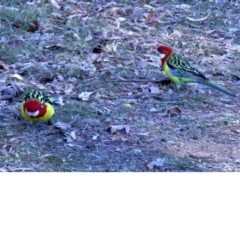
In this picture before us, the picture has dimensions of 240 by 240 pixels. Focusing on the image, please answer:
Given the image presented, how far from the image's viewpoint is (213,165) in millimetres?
4828

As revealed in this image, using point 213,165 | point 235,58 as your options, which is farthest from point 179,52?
point 213,165

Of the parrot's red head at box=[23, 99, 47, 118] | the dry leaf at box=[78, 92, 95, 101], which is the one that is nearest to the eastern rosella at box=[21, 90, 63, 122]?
the parrot's red head at box=[23, 99, 47, 118]

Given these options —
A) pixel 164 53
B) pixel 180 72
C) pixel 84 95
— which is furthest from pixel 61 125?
pixel 164 53

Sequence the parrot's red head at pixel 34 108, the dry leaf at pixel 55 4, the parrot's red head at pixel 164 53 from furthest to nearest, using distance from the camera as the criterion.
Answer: the dry leaf at pixel 55 4 < the parrot's red head at pixel 164 53 < the parrot's red head at pixel 34 108

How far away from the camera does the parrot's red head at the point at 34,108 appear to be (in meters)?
5.18

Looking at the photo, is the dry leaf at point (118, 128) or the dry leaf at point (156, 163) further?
the dry leaf at point (118, 128)

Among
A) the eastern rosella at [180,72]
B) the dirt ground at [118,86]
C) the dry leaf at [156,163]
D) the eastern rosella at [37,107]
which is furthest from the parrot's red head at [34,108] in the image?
the eastern rosella at [180,72]

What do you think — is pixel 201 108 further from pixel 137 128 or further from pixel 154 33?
→ pixel 154 33

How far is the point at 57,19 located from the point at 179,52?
4.66 feet

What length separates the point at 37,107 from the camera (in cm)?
518

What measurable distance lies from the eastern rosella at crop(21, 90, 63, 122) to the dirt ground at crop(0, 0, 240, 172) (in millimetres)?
78

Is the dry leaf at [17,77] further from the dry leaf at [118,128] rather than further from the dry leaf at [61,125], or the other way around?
the dry leaf at [118,128]

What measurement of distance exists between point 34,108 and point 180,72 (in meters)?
1.41

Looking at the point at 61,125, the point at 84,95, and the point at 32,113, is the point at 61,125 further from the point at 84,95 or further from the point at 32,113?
the point at 84,95
